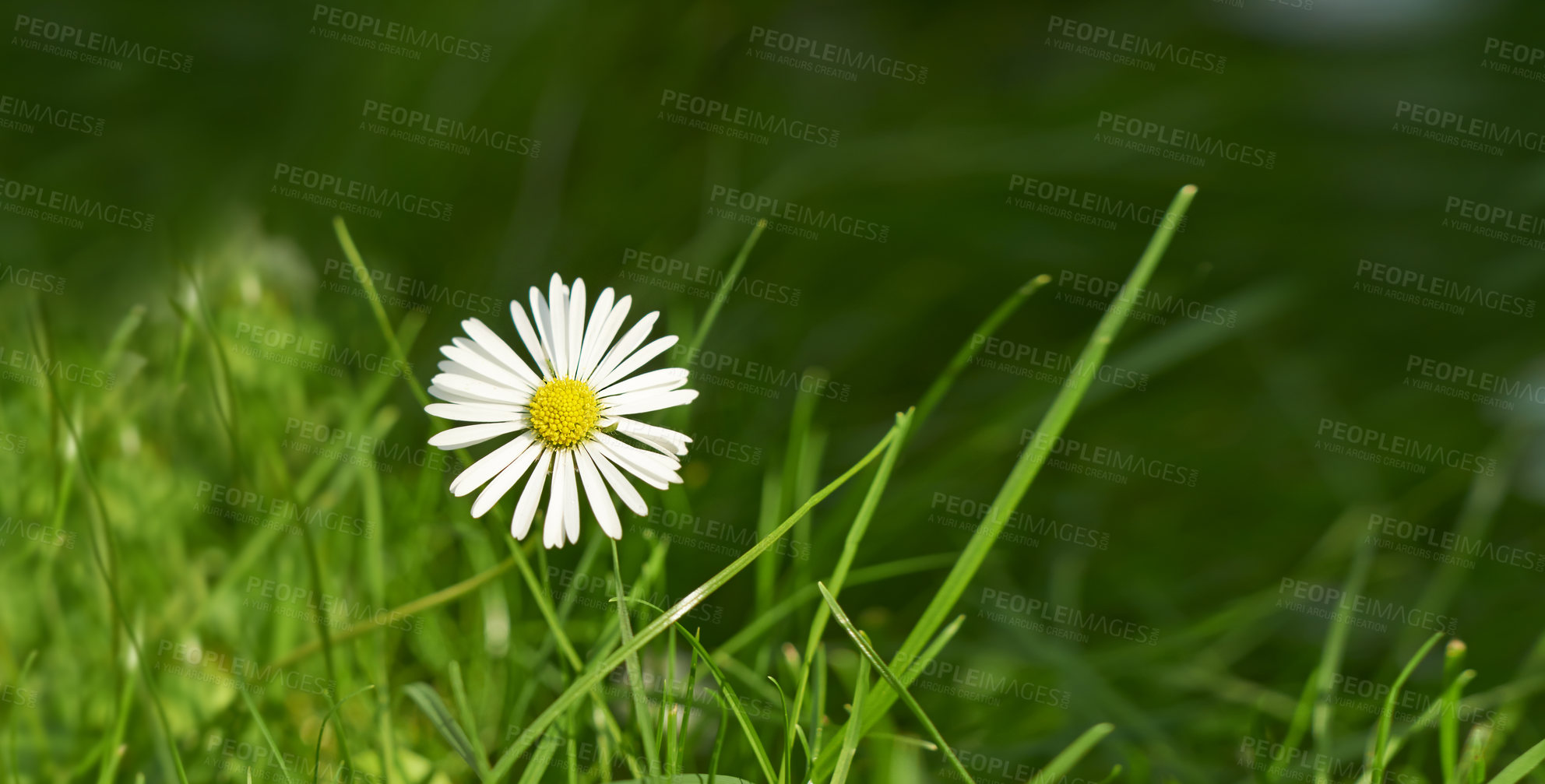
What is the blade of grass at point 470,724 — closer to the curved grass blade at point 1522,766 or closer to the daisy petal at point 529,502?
the daisy petal at point 529,502

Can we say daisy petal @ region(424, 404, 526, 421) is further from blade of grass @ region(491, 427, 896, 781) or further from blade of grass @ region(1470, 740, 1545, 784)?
blade of grass @ region(1470, 740, 1545, 784)

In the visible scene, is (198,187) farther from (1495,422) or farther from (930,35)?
(1495,422)

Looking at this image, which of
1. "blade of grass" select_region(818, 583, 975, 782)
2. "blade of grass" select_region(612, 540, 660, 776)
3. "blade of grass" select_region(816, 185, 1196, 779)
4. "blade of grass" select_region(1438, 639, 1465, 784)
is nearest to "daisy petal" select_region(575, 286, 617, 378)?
"blade of grass" select_region(612, 540, 660, 776)

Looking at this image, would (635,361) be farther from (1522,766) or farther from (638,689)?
(1522,766)

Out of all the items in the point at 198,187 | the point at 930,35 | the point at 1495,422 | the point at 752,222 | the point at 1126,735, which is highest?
the point at 930,35

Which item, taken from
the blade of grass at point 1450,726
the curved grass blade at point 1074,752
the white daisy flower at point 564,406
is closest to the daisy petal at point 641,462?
the white daisy flower at point 564,406

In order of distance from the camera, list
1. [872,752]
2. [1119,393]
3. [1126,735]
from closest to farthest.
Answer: [872,752] → [1126,735] → [1119,393]

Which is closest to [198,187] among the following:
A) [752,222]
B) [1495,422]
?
[752,222]
